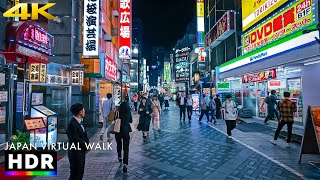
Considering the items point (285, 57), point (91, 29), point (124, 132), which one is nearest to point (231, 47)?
point (285, 57)

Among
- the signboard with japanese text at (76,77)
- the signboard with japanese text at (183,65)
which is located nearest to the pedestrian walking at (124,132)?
the signboard with japanese text at (76,77)

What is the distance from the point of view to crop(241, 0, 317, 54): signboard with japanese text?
10.1 meters

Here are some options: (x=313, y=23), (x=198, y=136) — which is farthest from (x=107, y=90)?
(x=313, y=23)

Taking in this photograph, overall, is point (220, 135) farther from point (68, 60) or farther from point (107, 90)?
point (107, 90)

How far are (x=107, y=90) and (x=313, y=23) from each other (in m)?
15.0

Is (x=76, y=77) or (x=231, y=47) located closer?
(x=76, y=77)

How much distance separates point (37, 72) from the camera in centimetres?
919

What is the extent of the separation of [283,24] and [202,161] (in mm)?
8585

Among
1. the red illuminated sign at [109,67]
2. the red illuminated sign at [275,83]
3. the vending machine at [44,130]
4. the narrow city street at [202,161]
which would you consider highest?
the red illuminated sign at [109,67]

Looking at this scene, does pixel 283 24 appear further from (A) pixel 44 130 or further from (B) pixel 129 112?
(A) pixel 44 130

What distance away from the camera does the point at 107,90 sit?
66.4 ft

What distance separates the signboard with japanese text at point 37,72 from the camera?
908 cm

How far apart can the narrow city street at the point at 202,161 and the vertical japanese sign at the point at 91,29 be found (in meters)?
5.66

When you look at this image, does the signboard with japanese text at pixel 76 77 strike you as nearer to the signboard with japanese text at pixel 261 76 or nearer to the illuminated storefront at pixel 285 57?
the illuminated storefront at pixel 285 57
